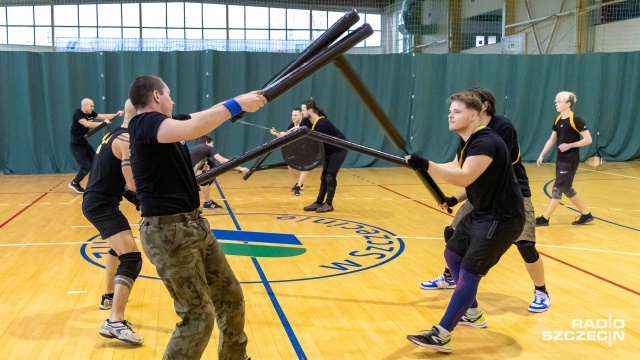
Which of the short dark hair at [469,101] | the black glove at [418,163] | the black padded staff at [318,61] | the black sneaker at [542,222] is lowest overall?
the black sneaker at [542,222]

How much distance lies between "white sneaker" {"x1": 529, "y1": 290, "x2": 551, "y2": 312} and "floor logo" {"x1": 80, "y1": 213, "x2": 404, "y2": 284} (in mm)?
2057

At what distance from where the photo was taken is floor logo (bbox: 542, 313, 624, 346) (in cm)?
500

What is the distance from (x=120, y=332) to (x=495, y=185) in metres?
3.14

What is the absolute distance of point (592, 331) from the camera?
16.9ft

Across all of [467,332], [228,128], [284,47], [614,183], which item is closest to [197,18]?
[284,47]

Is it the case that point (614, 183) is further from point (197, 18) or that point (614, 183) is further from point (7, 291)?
point (197, 18)

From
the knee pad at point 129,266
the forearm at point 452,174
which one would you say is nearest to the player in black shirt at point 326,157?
the knee pad at point 129,266

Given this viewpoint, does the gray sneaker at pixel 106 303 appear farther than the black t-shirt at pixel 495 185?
Yes

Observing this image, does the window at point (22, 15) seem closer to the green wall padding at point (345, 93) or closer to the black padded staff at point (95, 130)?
the green wall padding at point (345, 93)

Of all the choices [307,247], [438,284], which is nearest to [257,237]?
[307,247]

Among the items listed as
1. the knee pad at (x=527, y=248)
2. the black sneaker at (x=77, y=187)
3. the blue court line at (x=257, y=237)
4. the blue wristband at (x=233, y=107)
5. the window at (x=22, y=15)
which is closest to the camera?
the blue wristband at (x=233, y=107)

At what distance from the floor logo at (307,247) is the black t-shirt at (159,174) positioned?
3.14 metres

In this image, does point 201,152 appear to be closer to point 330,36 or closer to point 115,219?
point 115,219

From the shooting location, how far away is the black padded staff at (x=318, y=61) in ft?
11.8
